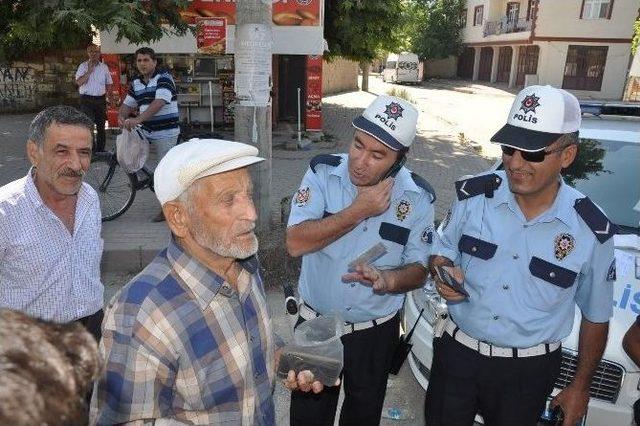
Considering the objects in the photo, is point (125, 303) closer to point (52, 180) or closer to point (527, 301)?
point (52, 180)

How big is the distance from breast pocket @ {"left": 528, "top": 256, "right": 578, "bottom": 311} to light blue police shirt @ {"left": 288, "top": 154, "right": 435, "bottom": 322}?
1.78ft

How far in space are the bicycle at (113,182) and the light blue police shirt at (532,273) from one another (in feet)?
16.3

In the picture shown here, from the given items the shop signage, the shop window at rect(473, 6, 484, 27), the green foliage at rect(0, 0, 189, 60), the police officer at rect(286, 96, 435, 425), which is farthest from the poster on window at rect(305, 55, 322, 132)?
the shop window at rect(473, 6, 484, 27)

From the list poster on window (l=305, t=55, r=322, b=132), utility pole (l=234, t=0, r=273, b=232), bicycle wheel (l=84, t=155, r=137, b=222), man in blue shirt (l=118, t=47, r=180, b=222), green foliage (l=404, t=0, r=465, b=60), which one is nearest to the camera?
utility pole (l=234, t=0, r=273, b=232)

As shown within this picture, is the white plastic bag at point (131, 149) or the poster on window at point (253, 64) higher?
the poster on window at point (253, 64)

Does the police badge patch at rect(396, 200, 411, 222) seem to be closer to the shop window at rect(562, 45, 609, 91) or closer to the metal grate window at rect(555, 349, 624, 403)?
the metal grate window at rect(555, 349, 624, 403)

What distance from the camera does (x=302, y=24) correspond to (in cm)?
1134

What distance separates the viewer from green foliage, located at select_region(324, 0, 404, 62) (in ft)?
42.2

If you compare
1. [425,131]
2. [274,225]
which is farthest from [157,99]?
[425,131]

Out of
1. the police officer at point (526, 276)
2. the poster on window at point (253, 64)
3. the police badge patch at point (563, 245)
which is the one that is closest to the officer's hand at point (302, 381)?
the police officer at point (526, 276)

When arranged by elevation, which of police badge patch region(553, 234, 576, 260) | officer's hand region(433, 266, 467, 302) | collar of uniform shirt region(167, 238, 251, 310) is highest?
collar of uniform shirt region(167, 238, 251, 310)

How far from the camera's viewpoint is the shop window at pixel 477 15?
44719 mm

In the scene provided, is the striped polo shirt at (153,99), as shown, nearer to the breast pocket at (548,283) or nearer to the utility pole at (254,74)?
the utility pole at (254,74)

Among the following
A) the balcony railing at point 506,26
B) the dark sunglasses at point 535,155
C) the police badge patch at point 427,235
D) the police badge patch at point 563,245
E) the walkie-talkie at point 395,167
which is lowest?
the police badge patch at point 427,235
